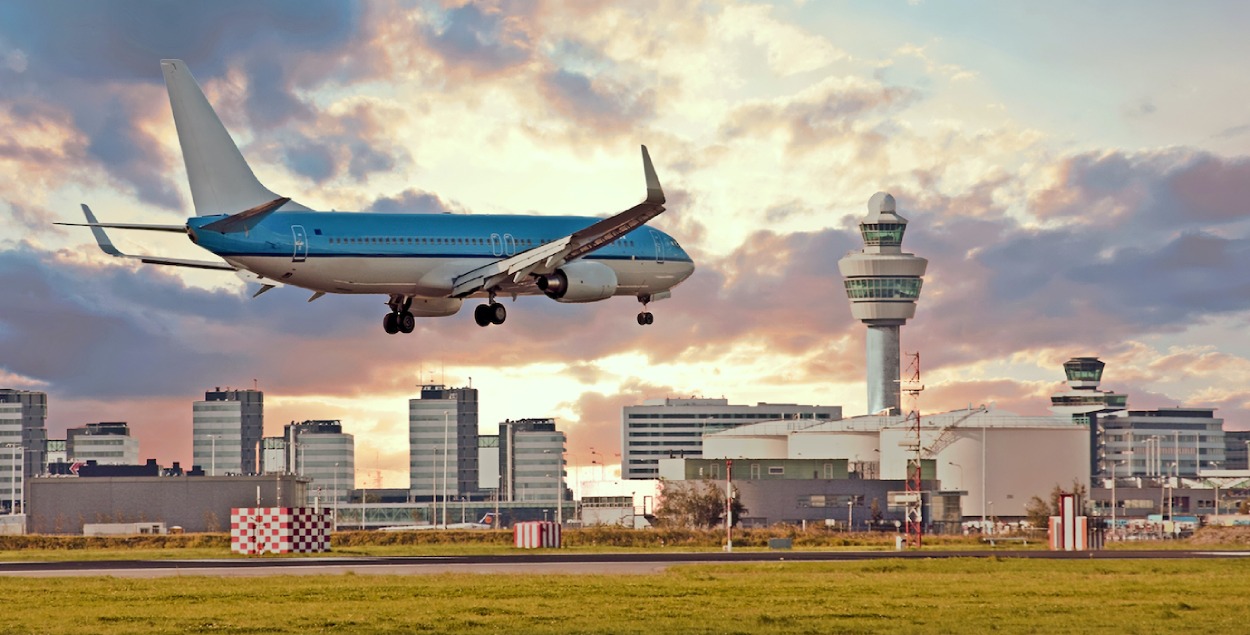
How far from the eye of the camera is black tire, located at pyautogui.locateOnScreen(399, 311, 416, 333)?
8262cm

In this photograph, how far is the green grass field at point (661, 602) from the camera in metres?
40.9

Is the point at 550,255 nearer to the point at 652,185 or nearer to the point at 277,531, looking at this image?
the point at 652,185

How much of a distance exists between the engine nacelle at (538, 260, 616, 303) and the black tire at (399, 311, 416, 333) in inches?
270

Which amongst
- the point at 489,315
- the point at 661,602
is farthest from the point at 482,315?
the point at 661,602

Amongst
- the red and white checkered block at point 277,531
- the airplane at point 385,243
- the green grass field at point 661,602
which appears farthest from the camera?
the red and white checkered block at point 277,531

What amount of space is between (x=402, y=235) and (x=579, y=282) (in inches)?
349

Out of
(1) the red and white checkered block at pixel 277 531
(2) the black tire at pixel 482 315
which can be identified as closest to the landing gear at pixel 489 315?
(2) the black tire at pixel 482 315

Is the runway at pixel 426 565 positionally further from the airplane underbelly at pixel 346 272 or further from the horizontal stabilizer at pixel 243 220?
the horizontal stabilizer at pixel 243 220

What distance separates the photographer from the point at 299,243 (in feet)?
245

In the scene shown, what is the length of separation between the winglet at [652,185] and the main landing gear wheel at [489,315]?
1330cm

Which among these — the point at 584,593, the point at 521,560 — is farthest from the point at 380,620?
the point at 521,560

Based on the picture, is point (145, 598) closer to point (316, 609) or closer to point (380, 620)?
point (316, 609)

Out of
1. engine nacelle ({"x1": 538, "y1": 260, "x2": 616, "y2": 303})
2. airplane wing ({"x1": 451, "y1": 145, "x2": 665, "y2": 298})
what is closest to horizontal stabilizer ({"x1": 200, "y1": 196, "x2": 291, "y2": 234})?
airplane wing ({"x1": 451, "y1": 145, "x2": 665, "y2": 298})

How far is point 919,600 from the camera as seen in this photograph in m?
48.6
